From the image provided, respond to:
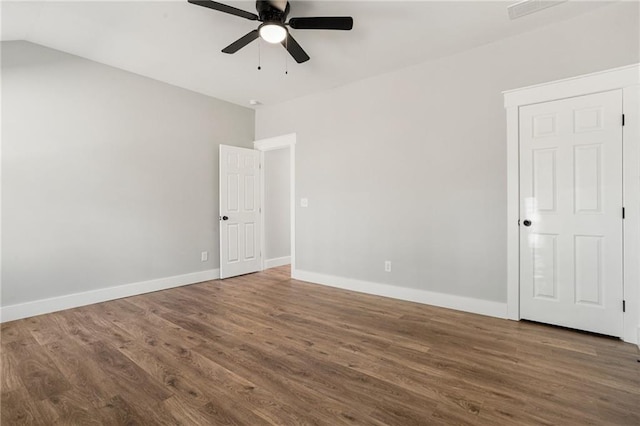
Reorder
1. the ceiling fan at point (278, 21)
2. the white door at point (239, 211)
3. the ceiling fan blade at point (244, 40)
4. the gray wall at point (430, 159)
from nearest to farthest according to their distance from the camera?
the ceiling fan at point (278, 21) < the ceiling fan blade at point (244, 40) < the gray wall at point (430, 159) < the white door at point (239, 211)

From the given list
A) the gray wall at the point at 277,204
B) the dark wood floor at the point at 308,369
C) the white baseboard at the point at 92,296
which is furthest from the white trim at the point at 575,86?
the white baseboard at the point at 92,296

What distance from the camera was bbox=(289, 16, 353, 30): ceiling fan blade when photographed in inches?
90.8

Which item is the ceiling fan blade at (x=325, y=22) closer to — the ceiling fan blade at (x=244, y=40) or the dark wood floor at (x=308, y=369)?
the ceiling fan blade at (x=244, y=40)

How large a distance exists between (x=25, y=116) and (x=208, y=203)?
2.29 metres

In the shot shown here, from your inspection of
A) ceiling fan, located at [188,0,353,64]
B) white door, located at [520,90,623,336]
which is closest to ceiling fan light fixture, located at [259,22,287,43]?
ceiling fan, located at [188,0,353,64]

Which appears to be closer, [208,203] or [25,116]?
[25,116]

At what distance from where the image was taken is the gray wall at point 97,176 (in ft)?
10.2

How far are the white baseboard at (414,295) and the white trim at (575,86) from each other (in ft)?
6.89

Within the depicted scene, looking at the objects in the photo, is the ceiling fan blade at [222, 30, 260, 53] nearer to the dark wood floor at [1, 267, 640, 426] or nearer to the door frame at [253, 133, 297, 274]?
the door frame at [253, 133, 297, 274]

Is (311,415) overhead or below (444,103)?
below

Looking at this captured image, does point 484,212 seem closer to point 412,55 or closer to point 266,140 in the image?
point 412,55

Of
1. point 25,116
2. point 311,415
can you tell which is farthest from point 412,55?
point 25,116

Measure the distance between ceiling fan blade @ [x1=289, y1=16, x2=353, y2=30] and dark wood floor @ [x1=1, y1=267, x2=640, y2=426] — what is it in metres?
2.61

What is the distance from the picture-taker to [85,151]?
354 cm
